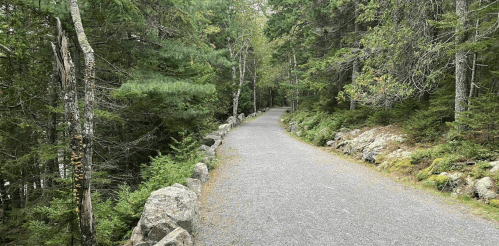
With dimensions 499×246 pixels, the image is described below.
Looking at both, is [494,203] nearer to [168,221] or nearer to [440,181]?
[440,181]

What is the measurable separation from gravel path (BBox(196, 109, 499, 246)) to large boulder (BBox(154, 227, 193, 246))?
437 mm

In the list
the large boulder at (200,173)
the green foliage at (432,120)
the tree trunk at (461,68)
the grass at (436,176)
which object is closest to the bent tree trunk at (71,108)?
the large boulder at (200,173)

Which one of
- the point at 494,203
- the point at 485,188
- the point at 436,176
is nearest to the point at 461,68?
the point at 436,176

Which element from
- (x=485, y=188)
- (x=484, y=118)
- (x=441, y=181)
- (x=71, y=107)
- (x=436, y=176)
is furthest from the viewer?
(x=436, y=176)

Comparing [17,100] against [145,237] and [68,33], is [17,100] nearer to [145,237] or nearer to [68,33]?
[68,33]

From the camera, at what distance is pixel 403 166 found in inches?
285

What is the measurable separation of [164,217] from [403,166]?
6.89 m

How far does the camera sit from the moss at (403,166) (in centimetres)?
701

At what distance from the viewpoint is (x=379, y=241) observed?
3.79 metres

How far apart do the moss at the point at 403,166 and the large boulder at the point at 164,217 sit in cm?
614

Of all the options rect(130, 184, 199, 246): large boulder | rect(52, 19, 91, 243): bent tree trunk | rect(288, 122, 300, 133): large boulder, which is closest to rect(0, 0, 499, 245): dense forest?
rect(52, 19, 91, 243): bent tree trunk

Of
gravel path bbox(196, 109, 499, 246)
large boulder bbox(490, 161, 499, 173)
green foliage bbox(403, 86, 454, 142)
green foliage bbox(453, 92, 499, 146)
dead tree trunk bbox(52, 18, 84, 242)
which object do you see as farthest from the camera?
green foliage bbox(403, 86, 454, 142)

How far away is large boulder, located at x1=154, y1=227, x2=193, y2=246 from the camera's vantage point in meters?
3.43

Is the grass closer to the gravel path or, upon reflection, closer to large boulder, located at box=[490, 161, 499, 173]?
large boulder, located at box=[490, 161, 499, 173]
